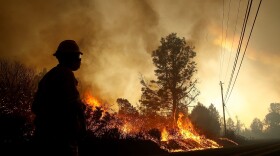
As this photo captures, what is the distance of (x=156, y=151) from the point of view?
70.8 feet

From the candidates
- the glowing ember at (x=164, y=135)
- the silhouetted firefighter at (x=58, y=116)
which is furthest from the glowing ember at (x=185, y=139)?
the silhouetted firefighter at (x=58, y=116)

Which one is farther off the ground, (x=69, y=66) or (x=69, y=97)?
(x=69, y=66)

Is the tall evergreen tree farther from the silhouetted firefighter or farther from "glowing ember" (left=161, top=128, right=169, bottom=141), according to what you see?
the silhouetted firefighter

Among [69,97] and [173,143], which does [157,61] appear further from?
[69,97]

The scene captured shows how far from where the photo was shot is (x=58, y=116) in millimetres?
2961

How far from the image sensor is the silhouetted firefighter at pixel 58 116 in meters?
2.94

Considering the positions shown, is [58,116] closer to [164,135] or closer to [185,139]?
[164,135]

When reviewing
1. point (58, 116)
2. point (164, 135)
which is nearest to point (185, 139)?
point (164, 135)

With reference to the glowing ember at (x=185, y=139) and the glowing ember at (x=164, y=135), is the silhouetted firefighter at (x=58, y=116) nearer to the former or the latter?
the glowing ember at (x=185, y=139)

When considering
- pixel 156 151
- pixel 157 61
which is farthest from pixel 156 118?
pixel 156 151

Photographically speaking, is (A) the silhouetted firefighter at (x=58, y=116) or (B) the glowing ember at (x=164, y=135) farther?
(B) the glowing ember at (x=164, y=135)

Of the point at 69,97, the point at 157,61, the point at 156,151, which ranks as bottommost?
the point at 156,151

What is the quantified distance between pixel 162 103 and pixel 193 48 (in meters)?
9.40

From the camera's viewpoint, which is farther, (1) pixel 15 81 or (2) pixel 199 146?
(2) pixel 199 146
